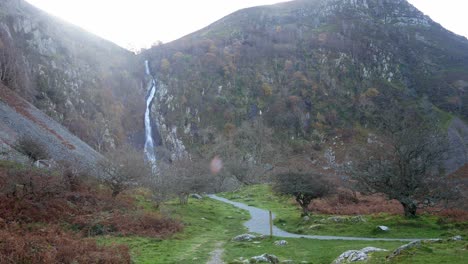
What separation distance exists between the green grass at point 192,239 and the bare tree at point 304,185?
5.24m

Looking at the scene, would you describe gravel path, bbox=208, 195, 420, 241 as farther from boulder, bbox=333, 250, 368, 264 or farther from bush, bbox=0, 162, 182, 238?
boulder, bbox=333, 250, 368, 264

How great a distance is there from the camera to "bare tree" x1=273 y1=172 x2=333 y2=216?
1250 inches

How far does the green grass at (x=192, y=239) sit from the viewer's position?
18594mm

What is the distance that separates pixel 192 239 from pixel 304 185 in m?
11.4

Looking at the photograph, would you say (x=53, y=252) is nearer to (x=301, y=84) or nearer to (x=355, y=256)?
(x=355, y=256)

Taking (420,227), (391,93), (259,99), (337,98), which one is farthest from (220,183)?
(391,93)

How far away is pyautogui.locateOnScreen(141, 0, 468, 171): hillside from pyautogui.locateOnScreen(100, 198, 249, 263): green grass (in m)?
79.6

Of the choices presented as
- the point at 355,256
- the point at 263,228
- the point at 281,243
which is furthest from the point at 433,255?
the point at 263,228

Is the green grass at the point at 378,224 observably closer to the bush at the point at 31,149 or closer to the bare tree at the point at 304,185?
the bare tree at the point at 304,185

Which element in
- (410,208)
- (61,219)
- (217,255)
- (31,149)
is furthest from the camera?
(31,149)

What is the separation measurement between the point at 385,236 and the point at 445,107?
143 m

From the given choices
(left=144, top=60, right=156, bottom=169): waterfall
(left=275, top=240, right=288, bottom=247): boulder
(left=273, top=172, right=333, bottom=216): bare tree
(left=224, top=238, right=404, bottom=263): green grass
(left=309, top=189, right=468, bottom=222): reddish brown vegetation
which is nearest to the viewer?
(left=224, top=238, right=404, bottom=263): green grass

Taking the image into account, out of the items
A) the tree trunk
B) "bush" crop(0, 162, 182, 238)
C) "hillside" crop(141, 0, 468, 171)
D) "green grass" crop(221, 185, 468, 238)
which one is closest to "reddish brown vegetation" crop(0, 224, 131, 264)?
"bush" crop(0, 162, 182, 238)

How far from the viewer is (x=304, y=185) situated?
1246 inches
